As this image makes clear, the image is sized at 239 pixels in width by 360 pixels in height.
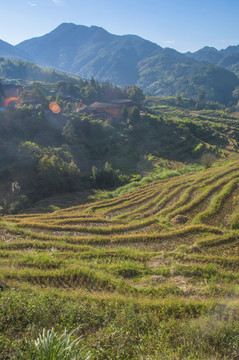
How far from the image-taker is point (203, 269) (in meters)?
10.6

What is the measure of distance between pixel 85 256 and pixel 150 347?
7037 mm

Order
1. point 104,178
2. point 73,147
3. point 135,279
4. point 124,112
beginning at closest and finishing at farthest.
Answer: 1. point 135,279
2. point 104,178
3. point 73,147
4. point 124,112

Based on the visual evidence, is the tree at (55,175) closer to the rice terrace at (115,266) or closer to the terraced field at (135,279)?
the rice terrace at (115,266)

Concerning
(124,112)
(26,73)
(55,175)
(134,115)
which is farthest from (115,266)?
(26,73)

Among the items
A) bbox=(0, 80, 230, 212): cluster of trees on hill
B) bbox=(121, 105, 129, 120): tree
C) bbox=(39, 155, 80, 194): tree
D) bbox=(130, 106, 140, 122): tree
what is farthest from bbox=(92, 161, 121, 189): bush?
bbox=(121, 105, 129, 120): tree

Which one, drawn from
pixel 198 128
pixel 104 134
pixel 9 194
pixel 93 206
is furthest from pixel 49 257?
pixel 198 128

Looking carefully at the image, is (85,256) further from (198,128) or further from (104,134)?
(198,128)

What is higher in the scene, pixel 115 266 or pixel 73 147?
pixel 73 147

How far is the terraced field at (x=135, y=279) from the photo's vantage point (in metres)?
5.74

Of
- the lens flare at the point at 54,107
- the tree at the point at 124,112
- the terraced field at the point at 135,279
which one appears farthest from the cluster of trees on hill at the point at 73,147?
the terraced field at the point at 135,279

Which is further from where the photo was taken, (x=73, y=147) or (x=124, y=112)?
(x=124, y=112)

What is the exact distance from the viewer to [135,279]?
1005 cm

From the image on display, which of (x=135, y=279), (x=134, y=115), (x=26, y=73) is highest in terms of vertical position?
(x=26, y=73)

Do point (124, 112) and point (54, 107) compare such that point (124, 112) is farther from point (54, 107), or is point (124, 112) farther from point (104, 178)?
point (104, 178)
